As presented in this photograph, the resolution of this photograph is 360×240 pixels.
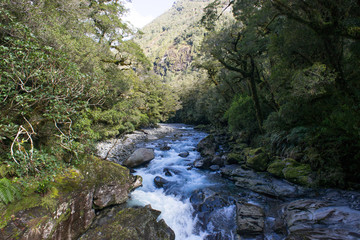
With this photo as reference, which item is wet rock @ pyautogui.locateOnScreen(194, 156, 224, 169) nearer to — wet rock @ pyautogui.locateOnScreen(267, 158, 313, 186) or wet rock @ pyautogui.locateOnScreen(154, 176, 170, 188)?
wet rock @ pyautogui.locateOnScreen(154, 176, 170, 188)

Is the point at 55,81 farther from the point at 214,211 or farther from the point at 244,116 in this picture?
the point at 244,116

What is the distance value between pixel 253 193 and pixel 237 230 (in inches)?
103

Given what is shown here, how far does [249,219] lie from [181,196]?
3.05m

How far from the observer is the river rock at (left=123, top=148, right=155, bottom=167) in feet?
34.3

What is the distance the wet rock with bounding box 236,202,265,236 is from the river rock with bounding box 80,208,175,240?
2.25 m

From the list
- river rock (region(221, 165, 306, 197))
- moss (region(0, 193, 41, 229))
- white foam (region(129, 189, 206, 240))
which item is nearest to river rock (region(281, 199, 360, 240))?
river rock (region(221, 165, 306, 197))

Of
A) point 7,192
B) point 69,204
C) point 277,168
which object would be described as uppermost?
point 7,192

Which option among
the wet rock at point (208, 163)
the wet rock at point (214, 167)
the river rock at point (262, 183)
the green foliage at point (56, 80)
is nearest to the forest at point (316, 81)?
the river rock at point (262, 183)

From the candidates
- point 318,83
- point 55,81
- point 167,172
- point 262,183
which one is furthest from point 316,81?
point 55,81

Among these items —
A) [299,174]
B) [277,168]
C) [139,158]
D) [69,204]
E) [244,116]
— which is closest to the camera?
[69,204]

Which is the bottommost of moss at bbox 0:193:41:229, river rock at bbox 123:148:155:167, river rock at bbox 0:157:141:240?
river rock at bbox 123:148:155:167

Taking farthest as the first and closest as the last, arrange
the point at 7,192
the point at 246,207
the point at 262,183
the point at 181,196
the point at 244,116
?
the point at 244,116, the point at 262,183, the point at 181,196, the point at 246,207, the point at 7,192

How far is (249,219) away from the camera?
17.5 feet

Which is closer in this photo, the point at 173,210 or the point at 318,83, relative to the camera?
the point at 318,83
